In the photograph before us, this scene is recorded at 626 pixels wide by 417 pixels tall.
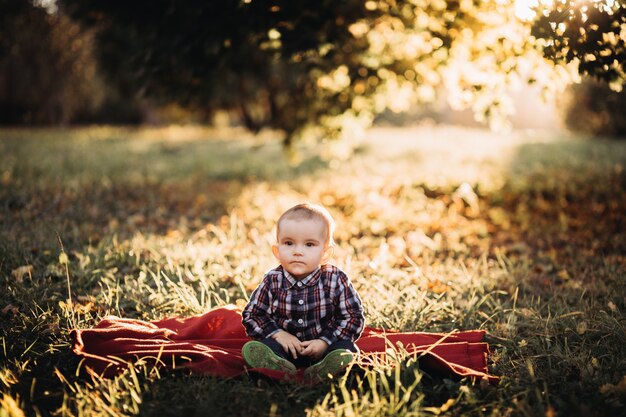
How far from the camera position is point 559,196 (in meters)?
7.24

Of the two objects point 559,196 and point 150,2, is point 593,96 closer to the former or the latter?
point 559,196

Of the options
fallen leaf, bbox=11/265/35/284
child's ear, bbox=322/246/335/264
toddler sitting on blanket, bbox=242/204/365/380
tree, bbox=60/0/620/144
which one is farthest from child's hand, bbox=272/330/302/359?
tree, bbox=60/0/620/144

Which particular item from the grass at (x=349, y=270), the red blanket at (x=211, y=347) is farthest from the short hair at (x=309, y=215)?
the grass at (x=349, y=270)

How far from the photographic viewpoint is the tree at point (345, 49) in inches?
190

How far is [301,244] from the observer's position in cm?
258

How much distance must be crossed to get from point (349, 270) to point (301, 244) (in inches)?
63.4

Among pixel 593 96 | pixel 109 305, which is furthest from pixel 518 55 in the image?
pixel 593 96

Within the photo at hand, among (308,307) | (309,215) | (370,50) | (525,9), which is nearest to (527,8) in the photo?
(525,9)

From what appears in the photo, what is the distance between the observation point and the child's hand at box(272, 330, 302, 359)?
2.59 metres

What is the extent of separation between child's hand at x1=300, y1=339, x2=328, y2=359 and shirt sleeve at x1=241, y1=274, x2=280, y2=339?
202mm

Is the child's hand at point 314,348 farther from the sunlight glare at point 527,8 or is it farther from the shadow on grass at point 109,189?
the sunlight glare at point 527,8

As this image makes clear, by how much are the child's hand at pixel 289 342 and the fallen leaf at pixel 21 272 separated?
82.4 inches

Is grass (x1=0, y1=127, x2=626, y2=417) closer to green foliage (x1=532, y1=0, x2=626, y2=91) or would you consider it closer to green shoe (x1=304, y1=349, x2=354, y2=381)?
green shoe (x1=304, y1=349, x2=354, y2=381)

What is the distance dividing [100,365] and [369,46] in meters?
5.53
